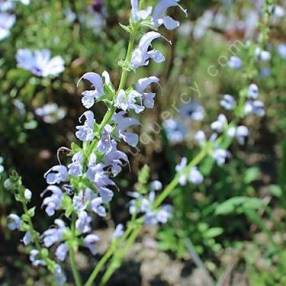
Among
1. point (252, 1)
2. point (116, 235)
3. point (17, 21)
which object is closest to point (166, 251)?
point (116, 235)

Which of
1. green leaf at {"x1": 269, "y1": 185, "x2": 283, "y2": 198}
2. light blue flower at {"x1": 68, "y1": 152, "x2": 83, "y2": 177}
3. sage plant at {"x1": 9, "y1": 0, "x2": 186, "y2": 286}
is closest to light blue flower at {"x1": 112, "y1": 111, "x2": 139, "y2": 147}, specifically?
sage plant at {"x1": 9, "y1": 0, "x2": 186, "y2": 286}

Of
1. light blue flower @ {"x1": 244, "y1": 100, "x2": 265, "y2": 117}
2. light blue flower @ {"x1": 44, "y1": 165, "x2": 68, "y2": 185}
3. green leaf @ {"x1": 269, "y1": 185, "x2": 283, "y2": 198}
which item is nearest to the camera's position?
light blue flower @ {"x1": 44, "y1": 165, "x2": 68, "y2": 185}

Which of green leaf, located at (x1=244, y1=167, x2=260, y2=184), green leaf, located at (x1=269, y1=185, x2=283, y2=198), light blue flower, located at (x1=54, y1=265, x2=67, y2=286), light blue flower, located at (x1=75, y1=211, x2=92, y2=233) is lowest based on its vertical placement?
green leaf, located at (x1=269, y1=185, x2=283, y2=198)

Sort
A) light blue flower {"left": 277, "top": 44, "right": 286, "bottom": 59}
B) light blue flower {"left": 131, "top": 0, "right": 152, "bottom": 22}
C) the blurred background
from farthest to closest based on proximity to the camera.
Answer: light blue flower {"left": 277, "top": 44, "right": 286, "bottom": 59}
the blurred background
light blue flower {"left": 131, "top": 0, "right": 152, "bottom": 22}

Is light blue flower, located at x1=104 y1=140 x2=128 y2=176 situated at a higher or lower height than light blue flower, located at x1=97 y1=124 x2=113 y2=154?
lower

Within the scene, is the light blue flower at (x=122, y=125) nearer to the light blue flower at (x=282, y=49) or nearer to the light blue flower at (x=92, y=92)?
the light blue flower at (x=92, y=92)

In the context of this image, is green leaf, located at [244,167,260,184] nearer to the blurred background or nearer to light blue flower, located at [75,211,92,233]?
the blurred background

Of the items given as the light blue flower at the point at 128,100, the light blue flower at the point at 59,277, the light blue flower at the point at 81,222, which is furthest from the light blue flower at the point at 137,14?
the light blue flower at the point at 59,277

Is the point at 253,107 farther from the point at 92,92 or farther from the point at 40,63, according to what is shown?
the point at 92,92

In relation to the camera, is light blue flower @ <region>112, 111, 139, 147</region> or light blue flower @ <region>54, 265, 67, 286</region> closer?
light blue flower @ <region>112, 111, 139, 147</region>
